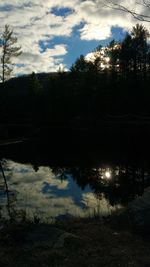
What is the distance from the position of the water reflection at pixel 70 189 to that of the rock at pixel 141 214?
2.57 metres

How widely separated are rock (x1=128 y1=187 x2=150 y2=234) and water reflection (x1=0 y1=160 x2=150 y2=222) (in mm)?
2574

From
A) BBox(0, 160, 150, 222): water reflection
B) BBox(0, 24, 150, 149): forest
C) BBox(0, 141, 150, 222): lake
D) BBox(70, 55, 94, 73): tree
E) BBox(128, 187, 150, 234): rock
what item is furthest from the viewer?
BBox(70, 55, 94, 73): tree

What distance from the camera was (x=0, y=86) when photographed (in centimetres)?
8094

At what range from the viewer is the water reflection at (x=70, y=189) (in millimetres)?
13852

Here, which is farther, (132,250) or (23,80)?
(23,80)

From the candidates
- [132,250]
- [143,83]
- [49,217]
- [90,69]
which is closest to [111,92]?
[143,83]

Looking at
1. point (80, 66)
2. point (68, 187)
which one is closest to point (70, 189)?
point (68, 187)

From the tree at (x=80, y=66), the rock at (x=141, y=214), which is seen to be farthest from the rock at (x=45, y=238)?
the tree at (x=80, y=66)

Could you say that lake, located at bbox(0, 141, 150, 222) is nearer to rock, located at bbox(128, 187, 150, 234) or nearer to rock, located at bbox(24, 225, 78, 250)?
rock, located at bbox(24, 225, 78, 250)

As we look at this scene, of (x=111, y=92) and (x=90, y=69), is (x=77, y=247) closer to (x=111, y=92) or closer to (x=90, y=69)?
(x=111, y=92)

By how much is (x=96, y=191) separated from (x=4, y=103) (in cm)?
5433

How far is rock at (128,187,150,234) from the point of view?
29.1 feet

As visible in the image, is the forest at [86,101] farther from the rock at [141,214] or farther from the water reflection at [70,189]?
the rock at [141,214]

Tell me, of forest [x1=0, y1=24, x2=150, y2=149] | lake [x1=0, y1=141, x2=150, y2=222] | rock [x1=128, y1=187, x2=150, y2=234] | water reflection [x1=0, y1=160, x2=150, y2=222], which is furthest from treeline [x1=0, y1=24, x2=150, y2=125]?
rock [x1=128, y1=187, x2=150, y2=234]
